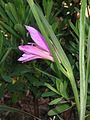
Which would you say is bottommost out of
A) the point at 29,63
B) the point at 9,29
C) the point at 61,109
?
the point at 61,109

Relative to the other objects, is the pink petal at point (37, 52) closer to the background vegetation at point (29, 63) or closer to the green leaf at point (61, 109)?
the background vegetation at point (29, 63)

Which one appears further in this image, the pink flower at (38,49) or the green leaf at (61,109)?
the green leaf at (61,109)

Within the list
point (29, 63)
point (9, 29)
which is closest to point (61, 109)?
point (29, 63)

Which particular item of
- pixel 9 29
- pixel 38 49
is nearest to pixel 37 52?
pixel 38 49

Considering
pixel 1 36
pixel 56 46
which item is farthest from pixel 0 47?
pixel 56 46

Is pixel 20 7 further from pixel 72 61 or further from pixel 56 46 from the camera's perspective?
pixel 56 46

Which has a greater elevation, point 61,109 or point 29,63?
point 29,63

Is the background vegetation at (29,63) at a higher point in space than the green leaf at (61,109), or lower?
higher

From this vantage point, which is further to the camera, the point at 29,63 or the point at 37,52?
the point at 29,63

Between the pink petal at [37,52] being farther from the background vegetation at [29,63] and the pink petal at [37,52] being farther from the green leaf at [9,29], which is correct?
the green leaf at [9,29]

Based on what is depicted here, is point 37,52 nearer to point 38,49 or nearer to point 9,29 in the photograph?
point 38,49

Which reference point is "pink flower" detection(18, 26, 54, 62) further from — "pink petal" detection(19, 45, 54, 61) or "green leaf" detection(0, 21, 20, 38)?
"green leaf" detection(0, 21, 20, 38)

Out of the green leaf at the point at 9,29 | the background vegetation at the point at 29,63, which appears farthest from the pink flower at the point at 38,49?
the green leaf at the point at 9,29
